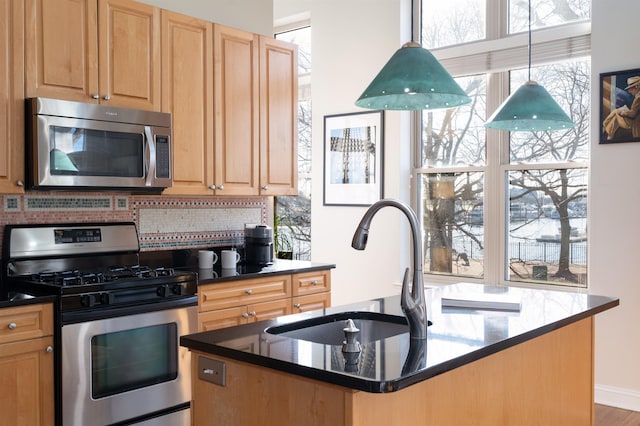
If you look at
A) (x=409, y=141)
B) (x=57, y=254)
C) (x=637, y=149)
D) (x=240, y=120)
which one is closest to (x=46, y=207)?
(x=57, y=254)

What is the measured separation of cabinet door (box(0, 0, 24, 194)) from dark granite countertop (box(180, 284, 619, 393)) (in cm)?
162

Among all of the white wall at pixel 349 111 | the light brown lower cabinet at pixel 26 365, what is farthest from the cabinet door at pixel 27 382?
the white wall at pixel 349 111

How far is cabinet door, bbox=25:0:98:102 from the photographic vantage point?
3104 mm

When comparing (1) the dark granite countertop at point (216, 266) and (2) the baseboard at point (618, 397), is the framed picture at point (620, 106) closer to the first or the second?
(2) the baseboard at point (618, 397)

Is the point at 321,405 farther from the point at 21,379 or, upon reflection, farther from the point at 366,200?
the point at 366,200

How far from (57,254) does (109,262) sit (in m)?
0.31

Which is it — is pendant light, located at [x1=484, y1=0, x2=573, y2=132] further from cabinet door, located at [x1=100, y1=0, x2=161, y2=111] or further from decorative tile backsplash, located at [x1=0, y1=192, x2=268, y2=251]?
decorative tile backsplash, located at [x1=0, y1=192, x2=268, y2=251]

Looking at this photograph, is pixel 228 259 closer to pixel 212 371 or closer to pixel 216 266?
pixel 216 266

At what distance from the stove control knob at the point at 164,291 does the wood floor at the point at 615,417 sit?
2652mm

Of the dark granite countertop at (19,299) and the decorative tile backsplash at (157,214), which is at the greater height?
the decorative tile backsplash at (157,214)

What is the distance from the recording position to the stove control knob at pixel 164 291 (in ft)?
10.4

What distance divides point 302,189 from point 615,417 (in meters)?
3.30

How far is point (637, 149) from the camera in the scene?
403 cm

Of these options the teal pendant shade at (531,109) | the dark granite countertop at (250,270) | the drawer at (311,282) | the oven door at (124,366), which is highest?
the teal pendant shade at (531,109)
